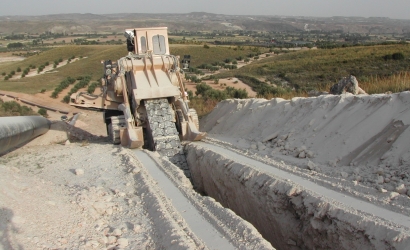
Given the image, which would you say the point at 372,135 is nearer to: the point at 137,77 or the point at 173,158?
the point at 173,158

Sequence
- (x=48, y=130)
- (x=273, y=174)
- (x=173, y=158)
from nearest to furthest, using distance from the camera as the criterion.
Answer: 1. (x=273, y=174)
2. (x=173, y=158)
3. (x=48, y=130)

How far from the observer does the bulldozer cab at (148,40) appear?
43.6 ft

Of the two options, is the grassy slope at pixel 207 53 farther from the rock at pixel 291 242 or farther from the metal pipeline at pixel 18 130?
the rock at pixel 291 242

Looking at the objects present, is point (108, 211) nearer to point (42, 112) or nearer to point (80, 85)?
point (42, 112)

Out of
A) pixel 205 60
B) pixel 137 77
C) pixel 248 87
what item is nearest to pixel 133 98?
pixel 137 77

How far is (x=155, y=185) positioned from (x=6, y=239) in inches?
129

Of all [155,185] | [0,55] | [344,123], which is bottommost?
[0,55]

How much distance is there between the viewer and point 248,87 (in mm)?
29297

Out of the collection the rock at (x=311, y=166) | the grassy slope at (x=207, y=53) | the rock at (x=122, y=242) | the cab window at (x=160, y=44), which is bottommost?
the grassy slope at (x=207, y=53)

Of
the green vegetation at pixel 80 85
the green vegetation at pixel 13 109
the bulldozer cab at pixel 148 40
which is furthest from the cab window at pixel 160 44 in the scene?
the green vegetation at pixel 80 85

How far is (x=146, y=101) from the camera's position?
11.9 m

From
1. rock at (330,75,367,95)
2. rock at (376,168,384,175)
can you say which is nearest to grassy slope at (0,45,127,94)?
rock at (330,75,367,95)

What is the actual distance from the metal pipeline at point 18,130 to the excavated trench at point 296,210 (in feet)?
15.7

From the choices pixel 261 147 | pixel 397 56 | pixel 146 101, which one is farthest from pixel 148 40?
pixel 397 56
